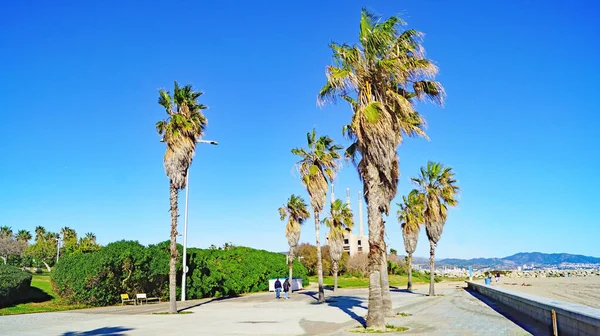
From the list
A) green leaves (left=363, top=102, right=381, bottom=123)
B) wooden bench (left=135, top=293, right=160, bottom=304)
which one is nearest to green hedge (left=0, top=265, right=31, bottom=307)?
wooden bench (left=135, top=293, right=160, bottom=304)

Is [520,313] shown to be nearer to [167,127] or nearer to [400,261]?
[167,127]

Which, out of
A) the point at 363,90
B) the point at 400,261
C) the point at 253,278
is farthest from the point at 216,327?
the point at 400,261

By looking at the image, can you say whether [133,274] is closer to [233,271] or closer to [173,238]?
[173,238]

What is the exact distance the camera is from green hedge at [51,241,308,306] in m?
27.6

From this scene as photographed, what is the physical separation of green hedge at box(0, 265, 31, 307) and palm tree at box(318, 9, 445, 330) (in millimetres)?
19329

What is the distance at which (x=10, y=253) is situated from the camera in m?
71.1

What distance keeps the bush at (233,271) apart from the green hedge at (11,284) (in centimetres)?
1146

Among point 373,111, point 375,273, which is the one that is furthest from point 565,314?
point 373,111

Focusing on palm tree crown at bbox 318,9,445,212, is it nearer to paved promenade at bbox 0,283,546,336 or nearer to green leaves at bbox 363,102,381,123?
green leaves at bbox 363,102,381,123

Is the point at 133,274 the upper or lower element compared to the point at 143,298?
upper

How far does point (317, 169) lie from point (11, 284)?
18387mm

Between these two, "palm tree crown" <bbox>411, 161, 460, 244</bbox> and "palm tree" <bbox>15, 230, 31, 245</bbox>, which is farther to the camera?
"palm tree" <bbox>15, 230, 31, 245</bbox>

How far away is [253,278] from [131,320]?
2623 cm

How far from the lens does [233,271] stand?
42.5 metres
